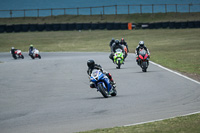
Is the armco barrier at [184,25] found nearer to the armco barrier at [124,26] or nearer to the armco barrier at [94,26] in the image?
the armco barrier at [124,26]

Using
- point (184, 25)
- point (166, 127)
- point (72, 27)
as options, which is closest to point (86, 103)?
point (166, 127)

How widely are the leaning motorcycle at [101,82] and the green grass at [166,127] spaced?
13.7 feet

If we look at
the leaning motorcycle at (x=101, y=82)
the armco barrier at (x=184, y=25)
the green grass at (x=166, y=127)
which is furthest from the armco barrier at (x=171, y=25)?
the green grass at (x=166, y=127)

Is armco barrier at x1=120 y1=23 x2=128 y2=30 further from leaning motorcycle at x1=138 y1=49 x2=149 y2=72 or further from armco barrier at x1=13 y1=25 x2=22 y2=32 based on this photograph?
leaning motorcycle at x1=138 y1=49 x2=149 y2=72

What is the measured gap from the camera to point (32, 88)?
637 inches

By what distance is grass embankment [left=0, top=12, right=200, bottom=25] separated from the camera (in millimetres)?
70188

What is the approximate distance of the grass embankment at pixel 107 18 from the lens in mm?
70188

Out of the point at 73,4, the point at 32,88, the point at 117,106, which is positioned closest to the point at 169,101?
the point at 117,106

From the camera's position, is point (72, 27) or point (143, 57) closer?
point (143, 57)

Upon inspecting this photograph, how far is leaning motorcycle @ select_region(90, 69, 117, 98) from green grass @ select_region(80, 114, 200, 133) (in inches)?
164

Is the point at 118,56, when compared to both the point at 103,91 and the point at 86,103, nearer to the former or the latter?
the point at 103,91

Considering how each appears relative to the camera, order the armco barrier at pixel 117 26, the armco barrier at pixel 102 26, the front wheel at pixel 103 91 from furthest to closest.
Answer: the armco barrier at pixel 102 26, the armco barrier at pixel 117 26, the front wheel at pixel 103 91

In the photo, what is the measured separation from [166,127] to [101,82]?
15.9 feet

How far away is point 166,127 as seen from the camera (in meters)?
7.96
